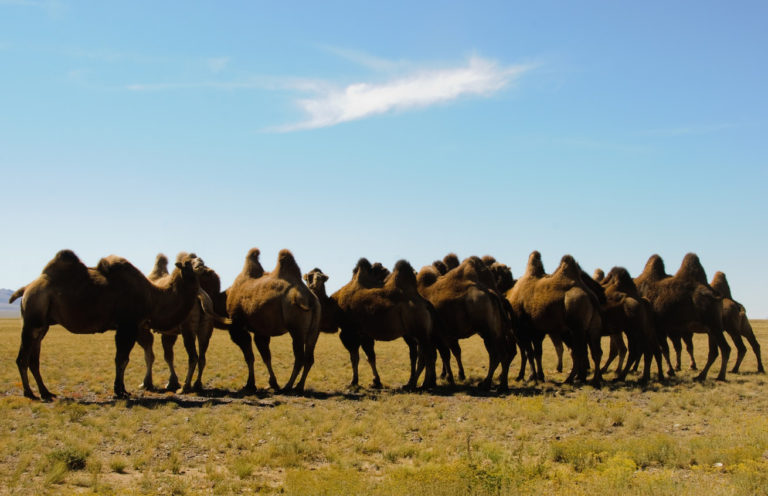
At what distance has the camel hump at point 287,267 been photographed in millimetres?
15023

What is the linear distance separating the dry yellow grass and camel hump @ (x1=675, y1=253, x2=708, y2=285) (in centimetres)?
290

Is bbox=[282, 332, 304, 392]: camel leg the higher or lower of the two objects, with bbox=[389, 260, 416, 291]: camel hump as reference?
lower

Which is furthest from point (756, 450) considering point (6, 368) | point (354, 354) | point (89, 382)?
point (6, 368)

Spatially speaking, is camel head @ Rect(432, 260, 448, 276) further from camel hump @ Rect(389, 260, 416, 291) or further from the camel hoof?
the camel hoof

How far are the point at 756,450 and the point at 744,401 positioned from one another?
5206 millimetres

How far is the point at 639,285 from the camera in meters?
18.0

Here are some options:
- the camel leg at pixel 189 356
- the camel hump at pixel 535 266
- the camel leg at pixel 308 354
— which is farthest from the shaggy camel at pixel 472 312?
the camel leg at pixel 189 356

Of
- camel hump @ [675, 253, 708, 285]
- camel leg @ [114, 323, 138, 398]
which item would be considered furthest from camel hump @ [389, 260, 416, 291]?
camel hump @ [675, 253, 708, 285]

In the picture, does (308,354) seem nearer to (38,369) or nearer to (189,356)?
(189,356)

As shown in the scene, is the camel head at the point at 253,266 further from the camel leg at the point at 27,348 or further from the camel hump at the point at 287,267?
the camel leg at the point at 27,348

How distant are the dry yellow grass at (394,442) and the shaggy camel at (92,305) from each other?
98 cm

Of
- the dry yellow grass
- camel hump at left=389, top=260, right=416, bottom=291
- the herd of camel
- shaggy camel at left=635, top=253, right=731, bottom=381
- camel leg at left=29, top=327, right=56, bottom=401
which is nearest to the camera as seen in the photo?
the dry yellow grass

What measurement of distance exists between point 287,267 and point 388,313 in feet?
8.44

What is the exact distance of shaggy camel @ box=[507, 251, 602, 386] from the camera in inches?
605
